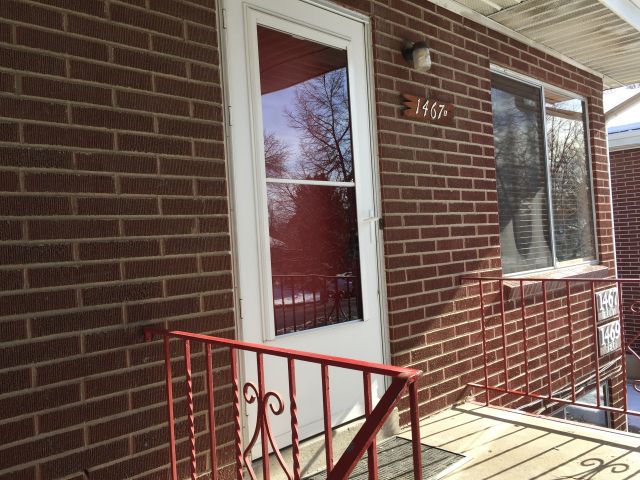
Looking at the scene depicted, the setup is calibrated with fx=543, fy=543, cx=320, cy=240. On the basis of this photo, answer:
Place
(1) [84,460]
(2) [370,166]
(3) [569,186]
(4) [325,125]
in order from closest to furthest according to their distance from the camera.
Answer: (1) [84,460]
(4) [325,125]
(2) [370,166]
(3) [569,186]

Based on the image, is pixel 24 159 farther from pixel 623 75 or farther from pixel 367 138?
pixel 623 75

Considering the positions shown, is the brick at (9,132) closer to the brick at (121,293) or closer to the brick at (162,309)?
the brick at (121,293)

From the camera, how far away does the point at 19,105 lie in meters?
1.89

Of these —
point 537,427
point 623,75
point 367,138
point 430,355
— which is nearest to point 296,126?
point 367,138

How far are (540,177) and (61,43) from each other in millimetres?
4068

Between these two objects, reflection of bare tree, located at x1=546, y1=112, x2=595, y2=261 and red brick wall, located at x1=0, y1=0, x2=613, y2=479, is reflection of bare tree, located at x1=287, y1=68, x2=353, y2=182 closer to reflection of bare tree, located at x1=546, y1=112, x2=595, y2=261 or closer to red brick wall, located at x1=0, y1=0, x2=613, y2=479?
red brick wall, located at x1=0, y1=0, x2=613, y2=479

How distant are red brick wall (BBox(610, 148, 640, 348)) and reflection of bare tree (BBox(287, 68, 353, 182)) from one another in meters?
7.88

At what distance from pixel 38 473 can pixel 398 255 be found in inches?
85.6

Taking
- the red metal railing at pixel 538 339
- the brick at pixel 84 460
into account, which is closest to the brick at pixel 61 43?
the brick at pixel 84 460

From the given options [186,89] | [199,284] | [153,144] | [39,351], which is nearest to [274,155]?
[186,89]

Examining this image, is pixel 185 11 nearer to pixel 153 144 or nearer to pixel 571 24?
pixel 153 144

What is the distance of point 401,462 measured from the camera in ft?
9.07

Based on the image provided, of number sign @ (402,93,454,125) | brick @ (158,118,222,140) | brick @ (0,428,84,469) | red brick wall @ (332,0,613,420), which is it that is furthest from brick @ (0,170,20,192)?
number sign @ (402,93,454,125)

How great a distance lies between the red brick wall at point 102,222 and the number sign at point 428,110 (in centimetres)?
142
